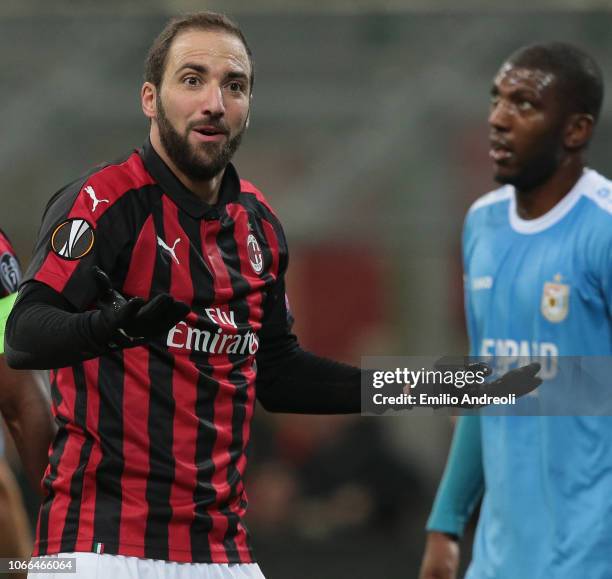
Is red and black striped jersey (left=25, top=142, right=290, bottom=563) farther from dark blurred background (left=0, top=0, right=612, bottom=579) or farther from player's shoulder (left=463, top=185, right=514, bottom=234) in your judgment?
dark blurred background (left=0, top=0, right=612, bottom=579)

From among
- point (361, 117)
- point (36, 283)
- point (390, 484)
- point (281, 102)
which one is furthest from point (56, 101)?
point (36, 283)

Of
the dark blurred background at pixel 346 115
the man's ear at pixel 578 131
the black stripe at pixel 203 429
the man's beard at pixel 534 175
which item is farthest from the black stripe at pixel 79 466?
the dark blurred background at pixel 346 115

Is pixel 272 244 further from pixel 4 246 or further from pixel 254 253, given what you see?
pixel 4 246

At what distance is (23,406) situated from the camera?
12.2ft

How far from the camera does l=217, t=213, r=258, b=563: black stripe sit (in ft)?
10.4

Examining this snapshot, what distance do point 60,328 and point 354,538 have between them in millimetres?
6117

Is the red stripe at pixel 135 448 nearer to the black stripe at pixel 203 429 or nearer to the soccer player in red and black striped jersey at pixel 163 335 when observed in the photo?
the soccer player in red and black striped jersey at pixel 163 335

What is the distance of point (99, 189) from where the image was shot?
9.89 feet

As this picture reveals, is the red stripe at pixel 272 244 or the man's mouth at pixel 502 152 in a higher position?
the man's mouth at pixel 502 152

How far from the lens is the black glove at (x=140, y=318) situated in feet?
8.32

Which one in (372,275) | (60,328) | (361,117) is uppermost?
(361,117)

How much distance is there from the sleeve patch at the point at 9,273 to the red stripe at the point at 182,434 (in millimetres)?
899

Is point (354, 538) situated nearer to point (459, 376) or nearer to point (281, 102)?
point (281, 102)

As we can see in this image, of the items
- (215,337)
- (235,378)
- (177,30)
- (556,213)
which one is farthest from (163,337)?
(556,213)
